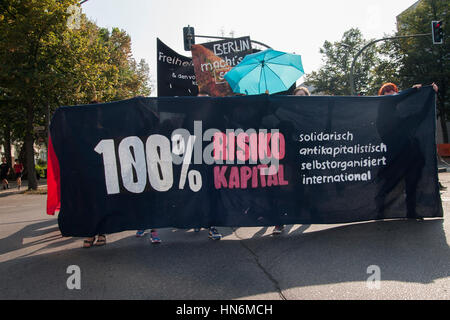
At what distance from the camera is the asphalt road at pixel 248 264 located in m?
2.96

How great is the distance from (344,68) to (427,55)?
16838 mm

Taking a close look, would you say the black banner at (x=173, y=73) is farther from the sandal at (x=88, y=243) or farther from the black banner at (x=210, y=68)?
the sandal at (x=88, y=243)

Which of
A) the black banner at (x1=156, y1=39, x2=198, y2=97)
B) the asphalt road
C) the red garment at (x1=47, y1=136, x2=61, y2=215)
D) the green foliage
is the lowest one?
the asphalt road

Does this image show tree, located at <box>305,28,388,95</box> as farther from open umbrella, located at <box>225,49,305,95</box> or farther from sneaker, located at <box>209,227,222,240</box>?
sneaker, located at <box>209,227,222,240</box>

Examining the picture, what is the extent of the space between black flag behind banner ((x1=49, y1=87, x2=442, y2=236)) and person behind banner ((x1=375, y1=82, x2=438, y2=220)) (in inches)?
0.6

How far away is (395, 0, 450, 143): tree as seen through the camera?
26.9 meters

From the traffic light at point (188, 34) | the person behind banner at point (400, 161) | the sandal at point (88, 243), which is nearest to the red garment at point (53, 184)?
the sandal at point (88, 243)

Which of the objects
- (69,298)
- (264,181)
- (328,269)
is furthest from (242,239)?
(69,298)

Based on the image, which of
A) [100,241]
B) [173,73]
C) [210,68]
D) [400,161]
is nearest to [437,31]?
[210,68]

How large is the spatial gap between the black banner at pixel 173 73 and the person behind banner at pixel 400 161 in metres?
4.78

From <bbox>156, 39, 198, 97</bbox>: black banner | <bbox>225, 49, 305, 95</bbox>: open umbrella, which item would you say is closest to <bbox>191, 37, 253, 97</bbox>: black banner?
<bbox>156, 39, 198, 97</bbox>: black banner

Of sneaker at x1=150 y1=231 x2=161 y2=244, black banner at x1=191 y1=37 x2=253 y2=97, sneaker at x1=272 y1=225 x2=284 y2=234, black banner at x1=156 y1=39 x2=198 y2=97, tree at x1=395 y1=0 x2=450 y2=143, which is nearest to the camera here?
sneaker at x1=150 y1=231 x2=161 y2=244
